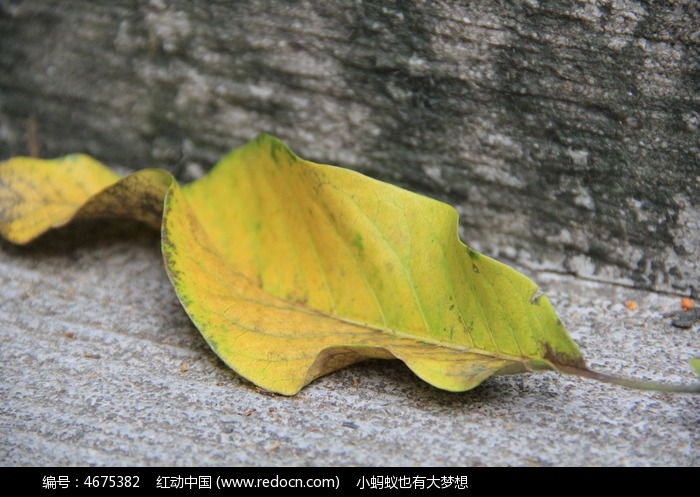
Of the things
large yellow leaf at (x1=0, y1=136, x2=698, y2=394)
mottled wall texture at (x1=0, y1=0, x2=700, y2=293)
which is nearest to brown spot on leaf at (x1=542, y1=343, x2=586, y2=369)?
large yellow leaf at (x1=0, y1=136, x2=698, y2=394)

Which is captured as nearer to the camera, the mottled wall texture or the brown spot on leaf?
the brown spot on leaf

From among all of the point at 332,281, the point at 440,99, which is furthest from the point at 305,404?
the point at 440,99

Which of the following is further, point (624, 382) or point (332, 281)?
point (332, 281)

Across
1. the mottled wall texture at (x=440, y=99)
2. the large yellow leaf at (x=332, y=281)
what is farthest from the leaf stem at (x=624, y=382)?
the mottled wall texture at (x=440, y=99)

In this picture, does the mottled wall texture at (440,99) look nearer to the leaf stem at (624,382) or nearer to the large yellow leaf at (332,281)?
the large yellow leaf at (332,281)

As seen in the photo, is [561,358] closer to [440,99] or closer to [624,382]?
[624,382]

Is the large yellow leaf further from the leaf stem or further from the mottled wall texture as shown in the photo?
the mottled wall texture

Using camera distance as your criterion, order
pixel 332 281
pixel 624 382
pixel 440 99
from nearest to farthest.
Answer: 1. pixel 624 382
2. pixel 332 281
3. pixel 440 99
